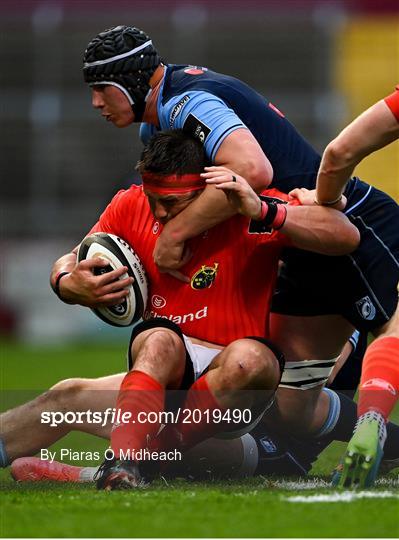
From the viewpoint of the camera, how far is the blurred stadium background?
60.1 feet

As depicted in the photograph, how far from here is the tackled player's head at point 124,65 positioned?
541 cm

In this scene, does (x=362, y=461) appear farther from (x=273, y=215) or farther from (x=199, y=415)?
(x=273, y=215)

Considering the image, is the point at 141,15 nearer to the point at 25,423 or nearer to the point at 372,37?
the point at 372,37

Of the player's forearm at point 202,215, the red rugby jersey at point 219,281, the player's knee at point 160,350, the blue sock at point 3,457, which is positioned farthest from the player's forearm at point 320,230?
the blue sock at point 3,457

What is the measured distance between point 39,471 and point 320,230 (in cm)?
153

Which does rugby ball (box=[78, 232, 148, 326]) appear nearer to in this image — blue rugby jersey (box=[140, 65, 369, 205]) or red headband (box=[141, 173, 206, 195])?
red headband (box=[141, 173, 206, 195])

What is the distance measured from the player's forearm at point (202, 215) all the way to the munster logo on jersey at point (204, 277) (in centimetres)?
17

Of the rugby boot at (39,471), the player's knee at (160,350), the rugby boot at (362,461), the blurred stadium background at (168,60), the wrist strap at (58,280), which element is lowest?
the blurred stadium background at (168,60)

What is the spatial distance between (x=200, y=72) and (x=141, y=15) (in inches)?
556

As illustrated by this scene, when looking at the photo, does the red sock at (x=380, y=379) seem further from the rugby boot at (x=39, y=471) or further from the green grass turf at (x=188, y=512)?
the rugby boot at (x=39, y=471)

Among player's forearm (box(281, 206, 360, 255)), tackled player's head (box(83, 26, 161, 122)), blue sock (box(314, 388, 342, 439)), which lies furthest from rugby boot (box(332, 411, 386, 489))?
tackled player's head (box(83, 26, 161, 122))

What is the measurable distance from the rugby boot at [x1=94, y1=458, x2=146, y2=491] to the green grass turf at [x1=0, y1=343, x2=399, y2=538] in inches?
2.2

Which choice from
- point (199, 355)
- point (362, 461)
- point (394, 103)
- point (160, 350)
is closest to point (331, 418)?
point (199, 355)

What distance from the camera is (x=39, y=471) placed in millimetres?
4859
